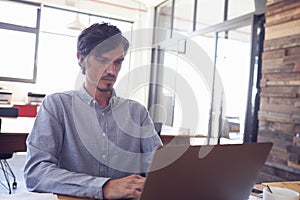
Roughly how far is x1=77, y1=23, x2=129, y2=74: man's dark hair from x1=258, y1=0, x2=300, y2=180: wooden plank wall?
2.05 metres

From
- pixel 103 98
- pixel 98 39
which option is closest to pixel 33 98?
pixel 103 98

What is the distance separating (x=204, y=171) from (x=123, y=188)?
31cm

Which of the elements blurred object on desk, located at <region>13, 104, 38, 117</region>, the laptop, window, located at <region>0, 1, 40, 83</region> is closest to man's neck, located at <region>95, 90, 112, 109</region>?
the laptop

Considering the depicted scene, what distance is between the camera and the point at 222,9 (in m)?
4.18

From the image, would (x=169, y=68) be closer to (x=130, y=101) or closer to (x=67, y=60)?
(x=67, y=60)

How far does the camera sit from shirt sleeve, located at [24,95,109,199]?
96 centimetres

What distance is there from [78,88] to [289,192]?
34.9 inches

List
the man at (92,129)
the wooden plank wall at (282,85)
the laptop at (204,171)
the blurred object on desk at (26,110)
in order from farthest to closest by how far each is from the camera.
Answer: the blurred object on desk at (26,110), the wooden plank wall at (282,85), the man at (92,129), the laptop at (204,171)

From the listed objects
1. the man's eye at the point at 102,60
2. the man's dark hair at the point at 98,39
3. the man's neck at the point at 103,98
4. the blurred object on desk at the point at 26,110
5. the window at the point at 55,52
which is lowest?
the blurred object on desk at the point at 26,110

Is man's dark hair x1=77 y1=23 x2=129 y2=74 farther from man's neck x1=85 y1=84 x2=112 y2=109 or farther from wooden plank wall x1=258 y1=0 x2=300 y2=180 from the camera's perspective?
wooden plank wall x1=258 y1=0 x2=300 y2=180

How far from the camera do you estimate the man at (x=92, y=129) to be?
107cm

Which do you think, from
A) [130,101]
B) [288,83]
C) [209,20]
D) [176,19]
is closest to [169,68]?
[176,19]

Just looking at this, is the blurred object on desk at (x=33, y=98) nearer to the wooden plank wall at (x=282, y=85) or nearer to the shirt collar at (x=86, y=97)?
the wooden plank wall at (x=282, y=85)

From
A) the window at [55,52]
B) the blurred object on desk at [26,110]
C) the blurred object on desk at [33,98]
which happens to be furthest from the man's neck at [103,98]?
the window at [55,52]
